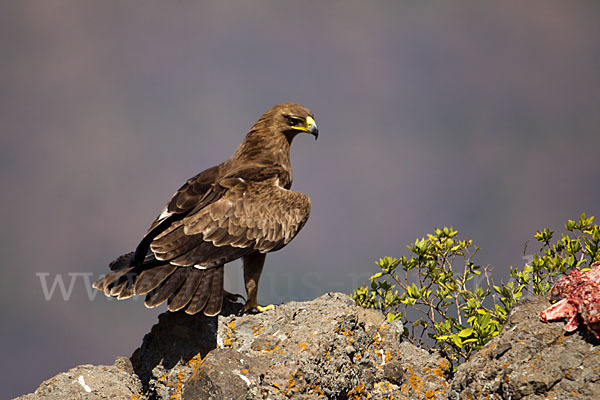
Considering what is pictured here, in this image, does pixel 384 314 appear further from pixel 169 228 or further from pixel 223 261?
pixel 169 228

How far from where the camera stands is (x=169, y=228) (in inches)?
269

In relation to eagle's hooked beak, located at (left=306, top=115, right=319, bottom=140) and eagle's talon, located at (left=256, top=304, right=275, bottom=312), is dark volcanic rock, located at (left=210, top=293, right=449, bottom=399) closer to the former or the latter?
eagle's talon, located at (left=256, top=304, right=275, bottom=312)

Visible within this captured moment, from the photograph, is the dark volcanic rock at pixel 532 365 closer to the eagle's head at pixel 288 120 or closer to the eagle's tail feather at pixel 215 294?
the eagle's tail feather at pixel 215 294

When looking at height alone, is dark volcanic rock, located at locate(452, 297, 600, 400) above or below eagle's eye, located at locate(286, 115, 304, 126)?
below

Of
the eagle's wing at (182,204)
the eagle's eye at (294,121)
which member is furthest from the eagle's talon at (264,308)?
the eagle's eye at (294,121)

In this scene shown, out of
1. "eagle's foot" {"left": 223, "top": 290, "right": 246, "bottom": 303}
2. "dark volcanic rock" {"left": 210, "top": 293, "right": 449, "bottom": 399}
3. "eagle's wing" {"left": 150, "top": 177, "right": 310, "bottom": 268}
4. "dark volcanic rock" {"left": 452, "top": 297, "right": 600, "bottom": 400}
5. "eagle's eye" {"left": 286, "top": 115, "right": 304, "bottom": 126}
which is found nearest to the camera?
"dark volcanic rock" {"left": 452, "top": 297, "right": 600, "bottom": 400}

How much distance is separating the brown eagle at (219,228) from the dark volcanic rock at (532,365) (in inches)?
98.5

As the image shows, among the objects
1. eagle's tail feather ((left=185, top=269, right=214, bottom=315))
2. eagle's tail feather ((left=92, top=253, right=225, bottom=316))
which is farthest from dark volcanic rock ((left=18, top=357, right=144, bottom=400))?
eagle's tail feather ((left=185, top=269, right=214, bottom=315))

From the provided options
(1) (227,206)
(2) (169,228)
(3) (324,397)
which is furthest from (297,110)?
(3) (324,397)

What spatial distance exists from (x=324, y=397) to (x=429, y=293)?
2.25 metres

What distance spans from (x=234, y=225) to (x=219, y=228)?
179 millimetres

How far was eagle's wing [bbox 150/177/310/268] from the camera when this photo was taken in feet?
21.7

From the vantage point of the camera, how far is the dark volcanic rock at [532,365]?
5809 mm

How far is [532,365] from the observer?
603cm
